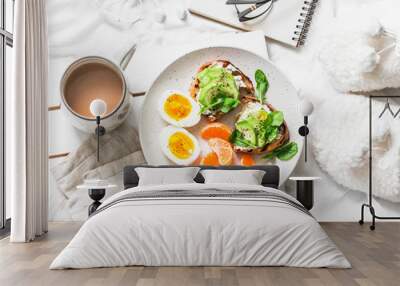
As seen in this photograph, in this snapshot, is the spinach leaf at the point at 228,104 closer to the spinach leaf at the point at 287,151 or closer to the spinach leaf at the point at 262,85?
the spinach leaf at the point at 262,85

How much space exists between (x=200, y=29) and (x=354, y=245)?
116 inches

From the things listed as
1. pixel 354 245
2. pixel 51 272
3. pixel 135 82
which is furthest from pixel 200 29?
pixel 51 272

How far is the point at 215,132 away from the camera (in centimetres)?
615

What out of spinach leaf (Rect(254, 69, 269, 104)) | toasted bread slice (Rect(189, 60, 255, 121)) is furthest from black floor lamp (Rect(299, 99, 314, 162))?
toasted bread slice (Rect(189, 60, 255, 121))

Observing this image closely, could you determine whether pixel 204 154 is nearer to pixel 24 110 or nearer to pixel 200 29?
pixel 200 29

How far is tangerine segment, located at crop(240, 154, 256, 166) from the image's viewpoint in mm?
6164

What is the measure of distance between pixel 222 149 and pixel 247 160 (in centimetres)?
30

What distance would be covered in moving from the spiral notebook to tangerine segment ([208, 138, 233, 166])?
4.24 feet

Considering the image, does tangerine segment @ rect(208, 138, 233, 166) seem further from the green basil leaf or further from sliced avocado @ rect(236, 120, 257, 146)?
the green basil leaf

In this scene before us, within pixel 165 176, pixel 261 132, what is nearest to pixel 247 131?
pixel 261 132

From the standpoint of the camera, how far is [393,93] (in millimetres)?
6309

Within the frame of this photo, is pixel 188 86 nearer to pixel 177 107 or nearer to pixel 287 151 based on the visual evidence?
pixel 177 107

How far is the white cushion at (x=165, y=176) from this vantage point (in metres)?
5.57

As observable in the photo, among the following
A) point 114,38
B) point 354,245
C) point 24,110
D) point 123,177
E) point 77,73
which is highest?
point 114,38
